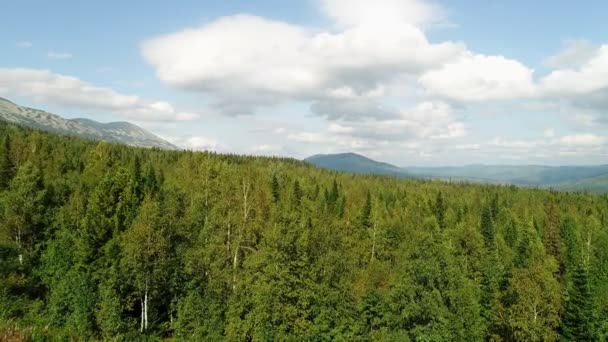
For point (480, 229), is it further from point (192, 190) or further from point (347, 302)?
point (192, 190)

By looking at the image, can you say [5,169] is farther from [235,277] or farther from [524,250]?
[524,250]

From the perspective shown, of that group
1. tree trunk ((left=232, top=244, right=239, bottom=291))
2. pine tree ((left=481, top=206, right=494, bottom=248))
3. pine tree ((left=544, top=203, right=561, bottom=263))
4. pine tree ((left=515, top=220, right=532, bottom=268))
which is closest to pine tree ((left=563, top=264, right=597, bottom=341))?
pine tree ((left=515, top=220, right=532, bottom=268))

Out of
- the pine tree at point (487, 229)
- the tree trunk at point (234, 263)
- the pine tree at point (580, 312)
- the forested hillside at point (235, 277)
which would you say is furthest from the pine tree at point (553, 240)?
the tree trunk at point (234, 263)

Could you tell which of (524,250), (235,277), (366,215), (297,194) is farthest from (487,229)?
(235,277)

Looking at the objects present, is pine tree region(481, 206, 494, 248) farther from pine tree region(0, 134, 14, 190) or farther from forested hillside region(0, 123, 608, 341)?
pine tree region(0, 134, 14, 190)

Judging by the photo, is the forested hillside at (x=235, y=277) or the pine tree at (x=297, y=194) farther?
the pine tree at (x=297, y=194)

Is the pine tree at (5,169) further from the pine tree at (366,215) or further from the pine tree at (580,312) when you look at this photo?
the pine tree at (580,312)

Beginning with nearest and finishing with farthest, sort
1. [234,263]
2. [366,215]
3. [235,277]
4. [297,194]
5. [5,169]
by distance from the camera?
[235,277], [234,263], [5,169], [366,215], [297,194]

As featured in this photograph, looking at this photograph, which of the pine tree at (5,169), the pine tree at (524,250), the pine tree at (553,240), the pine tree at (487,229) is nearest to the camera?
the pine tree at (5,169)
